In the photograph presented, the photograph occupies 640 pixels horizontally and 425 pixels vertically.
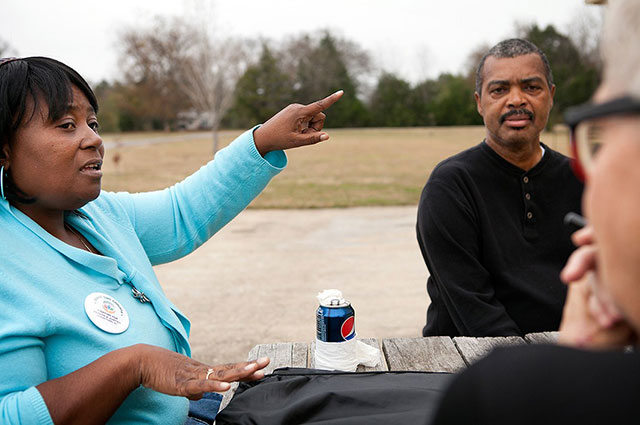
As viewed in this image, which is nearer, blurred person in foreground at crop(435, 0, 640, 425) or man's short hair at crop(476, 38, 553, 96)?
blurred person in foreground at crop(435, 0, 640, 425)

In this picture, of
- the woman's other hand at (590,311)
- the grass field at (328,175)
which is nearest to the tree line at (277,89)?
the grass field at (328,175)

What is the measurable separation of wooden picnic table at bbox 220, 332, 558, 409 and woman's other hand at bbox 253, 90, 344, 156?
809 mm

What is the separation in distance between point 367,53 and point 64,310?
66037mm

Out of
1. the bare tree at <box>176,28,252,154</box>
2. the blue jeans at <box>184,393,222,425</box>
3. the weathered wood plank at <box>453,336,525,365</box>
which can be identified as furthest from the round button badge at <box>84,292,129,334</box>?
the bare tree at <box>176,28,252,154</box>

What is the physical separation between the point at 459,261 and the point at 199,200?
1.24 metres

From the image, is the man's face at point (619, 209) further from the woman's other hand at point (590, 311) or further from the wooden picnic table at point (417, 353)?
the wooden picnic table at point (417, 353)

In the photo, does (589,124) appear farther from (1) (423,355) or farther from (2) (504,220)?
(2) (504,220)

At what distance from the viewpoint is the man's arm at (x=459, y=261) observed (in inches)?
103

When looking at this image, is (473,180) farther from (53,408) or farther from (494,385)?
(494,385)

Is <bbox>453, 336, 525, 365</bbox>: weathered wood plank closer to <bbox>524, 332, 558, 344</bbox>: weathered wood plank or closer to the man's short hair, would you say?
<bbox>524, 332, 558, 344</bbox>: weathered wood plank

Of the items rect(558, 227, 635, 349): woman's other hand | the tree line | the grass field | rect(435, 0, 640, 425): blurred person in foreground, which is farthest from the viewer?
the tree line

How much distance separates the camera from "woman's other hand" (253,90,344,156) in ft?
7.65

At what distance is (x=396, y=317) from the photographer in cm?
505

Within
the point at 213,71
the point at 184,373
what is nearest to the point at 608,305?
the point at 184,373
